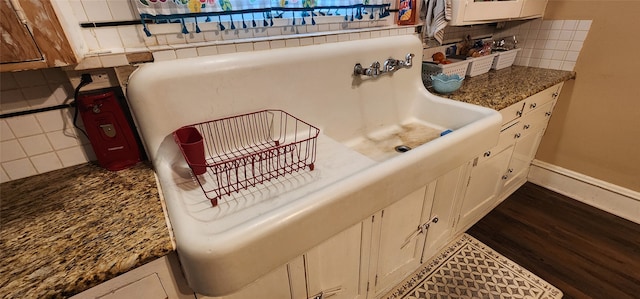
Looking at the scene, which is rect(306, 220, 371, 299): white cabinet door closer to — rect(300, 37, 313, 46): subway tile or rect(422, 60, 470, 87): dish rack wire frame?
rect(300, 37, 313, 46): subway tile

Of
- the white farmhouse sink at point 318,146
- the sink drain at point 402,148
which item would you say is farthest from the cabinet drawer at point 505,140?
the sink drain at point 402,148

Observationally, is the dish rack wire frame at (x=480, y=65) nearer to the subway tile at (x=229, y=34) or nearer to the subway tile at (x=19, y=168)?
the subway tile at (x=229, y=34)

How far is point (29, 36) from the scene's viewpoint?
0.55 metres

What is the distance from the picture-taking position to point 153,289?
604 mm

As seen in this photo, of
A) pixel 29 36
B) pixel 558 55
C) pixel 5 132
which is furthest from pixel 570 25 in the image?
pixel 5 132

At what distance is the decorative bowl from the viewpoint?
1354mm

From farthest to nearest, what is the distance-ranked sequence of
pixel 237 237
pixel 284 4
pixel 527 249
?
1. pixel 527 249
2. pixel 284 4
3. pixel 237 237

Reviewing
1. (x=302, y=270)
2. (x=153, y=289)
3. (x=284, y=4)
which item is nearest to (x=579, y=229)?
(x=302, y=270)

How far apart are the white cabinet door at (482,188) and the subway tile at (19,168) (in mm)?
1681

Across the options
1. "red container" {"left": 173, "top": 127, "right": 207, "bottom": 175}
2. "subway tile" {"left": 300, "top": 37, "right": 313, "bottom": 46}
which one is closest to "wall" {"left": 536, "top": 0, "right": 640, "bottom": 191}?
"subway tile" {"left": 300, "top": 37, "right": 313, "bottom": 46}

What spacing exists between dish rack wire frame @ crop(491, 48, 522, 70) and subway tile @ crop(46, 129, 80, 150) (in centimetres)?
223

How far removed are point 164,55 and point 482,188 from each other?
5.31ft

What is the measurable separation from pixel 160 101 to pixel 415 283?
54.7 inches

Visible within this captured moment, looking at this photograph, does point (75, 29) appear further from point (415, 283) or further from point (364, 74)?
→ point (415, 283)
